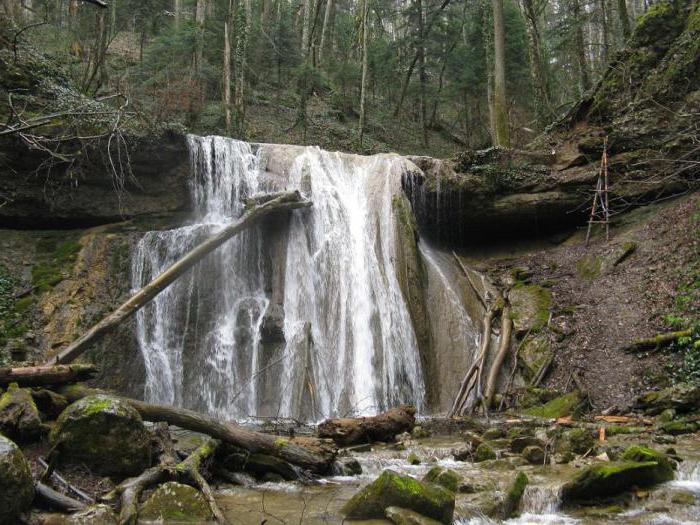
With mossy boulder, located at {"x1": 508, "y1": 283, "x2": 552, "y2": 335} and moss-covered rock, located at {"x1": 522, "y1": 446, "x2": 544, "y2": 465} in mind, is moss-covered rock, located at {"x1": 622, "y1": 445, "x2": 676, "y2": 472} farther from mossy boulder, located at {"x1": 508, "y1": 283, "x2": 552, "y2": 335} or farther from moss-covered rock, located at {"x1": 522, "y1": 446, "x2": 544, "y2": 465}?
mossy boulder, located at {"x1": 508, "y1": 283, "x2": 552, "y2": 335}

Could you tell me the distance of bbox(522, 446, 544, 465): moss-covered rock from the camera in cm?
621

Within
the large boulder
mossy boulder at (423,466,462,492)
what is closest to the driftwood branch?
the large boulder

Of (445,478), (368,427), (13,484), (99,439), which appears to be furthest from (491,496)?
(13,484)

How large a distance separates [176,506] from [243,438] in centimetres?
128

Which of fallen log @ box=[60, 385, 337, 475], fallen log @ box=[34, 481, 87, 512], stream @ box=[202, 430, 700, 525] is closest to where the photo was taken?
fallen log @ box=[34, 481, 87, 512]

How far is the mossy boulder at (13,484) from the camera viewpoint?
12.0 feet

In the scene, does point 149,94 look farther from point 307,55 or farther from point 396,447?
point 396,447

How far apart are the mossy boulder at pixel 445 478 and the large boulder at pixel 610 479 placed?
94 centimetres

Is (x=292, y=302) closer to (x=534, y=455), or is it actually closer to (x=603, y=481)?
(x=534, y=455)

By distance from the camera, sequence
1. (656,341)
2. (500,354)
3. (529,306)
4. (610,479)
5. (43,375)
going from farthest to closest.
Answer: (529,306)
(500,354)
(656,341)
(43,375)
(610,479)

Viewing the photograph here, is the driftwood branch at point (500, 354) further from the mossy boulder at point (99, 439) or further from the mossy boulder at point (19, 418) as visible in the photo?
the mossy boulder at point (19, 418)

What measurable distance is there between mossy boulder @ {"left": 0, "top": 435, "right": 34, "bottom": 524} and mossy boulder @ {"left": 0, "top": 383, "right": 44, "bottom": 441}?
3.89ft

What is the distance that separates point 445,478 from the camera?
5027 millimetres

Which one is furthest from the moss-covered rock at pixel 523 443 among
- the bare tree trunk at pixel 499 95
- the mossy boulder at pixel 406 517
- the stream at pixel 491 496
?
the bare tree trunk at pixel 499 95
